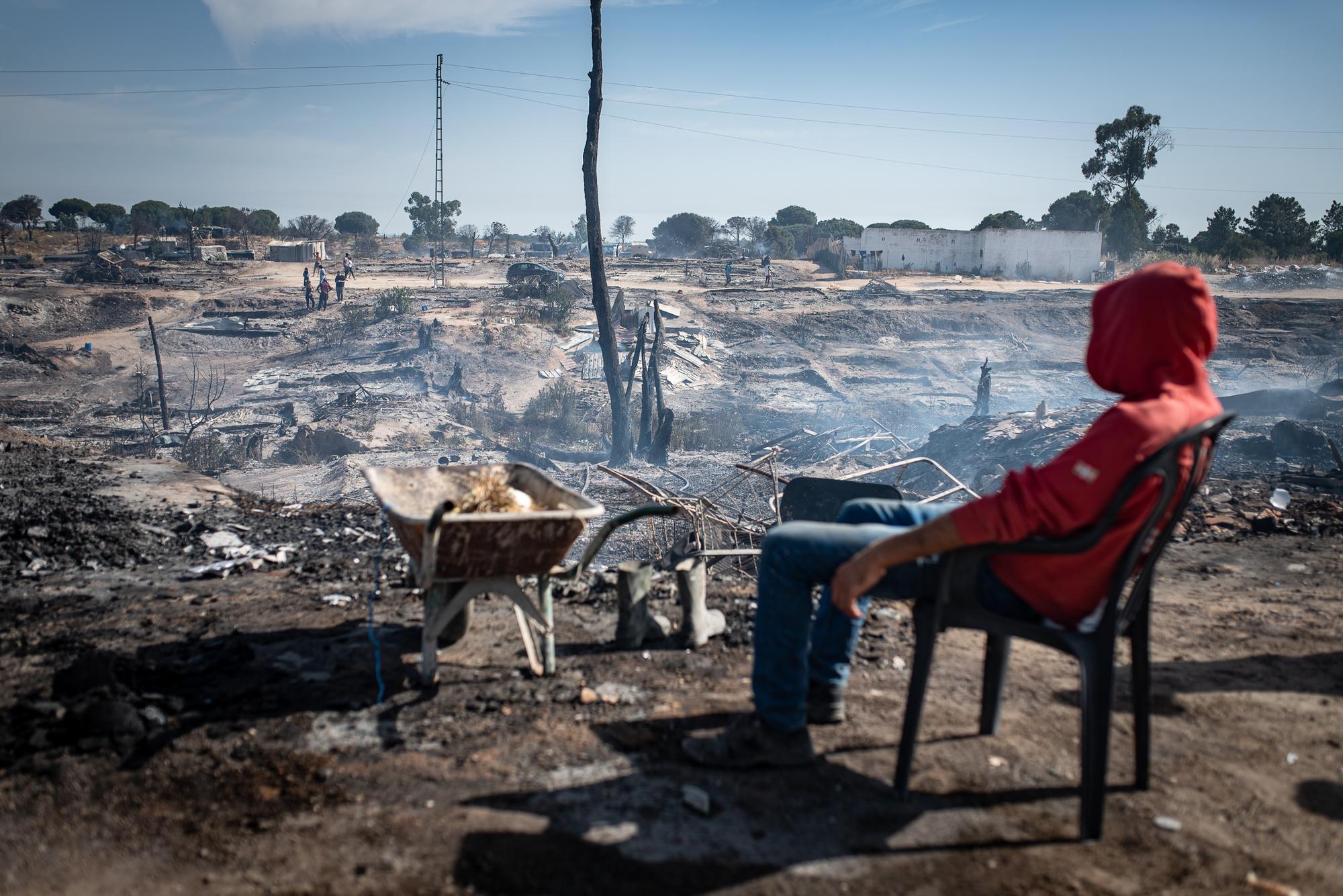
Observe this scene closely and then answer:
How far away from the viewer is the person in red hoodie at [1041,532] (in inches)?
85.8

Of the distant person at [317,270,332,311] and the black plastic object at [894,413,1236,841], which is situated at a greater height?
the distant person at [317,270,332,311]

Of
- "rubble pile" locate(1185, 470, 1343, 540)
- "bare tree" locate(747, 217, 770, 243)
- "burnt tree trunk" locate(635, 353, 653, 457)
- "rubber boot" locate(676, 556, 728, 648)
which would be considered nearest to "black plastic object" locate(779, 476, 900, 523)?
"rubber boot" locate(676, 556, 728, 648)

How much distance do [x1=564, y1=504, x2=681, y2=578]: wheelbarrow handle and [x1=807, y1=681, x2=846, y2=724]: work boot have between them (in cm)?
95

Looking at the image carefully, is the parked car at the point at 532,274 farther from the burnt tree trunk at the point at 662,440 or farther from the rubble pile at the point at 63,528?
the rubble pile at the point at 63,528

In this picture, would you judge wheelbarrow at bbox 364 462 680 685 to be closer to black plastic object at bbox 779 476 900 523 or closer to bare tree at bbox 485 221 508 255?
black plastic object at bbox 779 476 900 523

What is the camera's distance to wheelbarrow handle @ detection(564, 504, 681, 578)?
346 cm

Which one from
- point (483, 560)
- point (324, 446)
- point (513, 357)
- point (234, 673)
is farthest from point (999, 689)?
point (513, 357)

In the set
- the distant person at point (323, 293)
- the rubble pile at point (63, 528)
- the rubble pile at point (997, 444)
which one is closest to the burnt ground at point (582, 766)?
the rubble pile at point (63, 528)

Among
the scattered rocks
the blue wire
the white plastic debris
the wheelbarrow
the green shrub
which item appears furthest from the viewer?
the green shrub

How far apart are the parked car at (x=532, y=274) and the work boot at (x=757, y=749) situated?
27456 mm

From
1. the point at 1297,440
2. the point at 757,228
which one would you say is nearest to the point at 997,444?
the point at 1297,440

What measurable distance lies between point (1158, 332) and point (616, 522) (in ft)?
7.01

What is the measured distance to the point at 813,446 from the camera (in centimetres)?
1463

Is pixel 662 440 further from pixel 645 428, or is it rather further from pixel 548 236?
pixel 548 236
